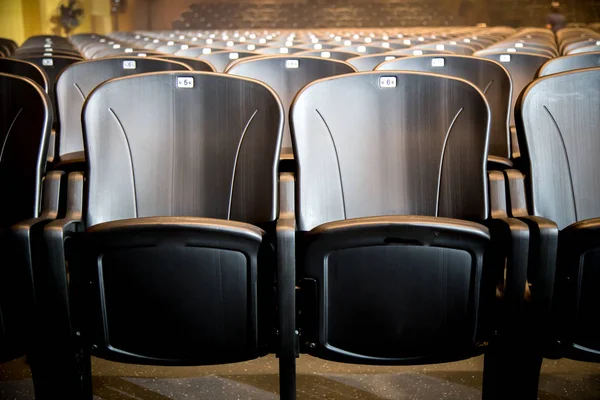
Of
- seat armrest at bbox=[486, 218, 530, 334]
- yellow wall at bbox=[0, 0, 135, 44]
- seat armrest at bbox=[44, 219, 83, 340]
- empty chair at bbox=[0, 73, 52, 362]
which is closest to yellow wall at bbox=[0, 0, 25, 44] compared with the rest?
yellow wall at bbox=[0, 0, 135, 44]

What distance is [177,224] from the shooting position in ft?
3.63

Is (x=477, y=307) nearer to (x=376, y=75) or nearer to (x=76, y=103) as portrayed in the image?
(x=376, y=75)

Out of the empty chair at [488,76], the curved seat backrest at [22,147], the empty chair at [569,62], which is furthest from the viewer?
the empty chair at [569,62]

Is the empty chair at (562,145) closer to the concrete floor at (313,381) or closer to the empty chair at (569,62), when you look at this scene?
the concrete floor at (313,381)

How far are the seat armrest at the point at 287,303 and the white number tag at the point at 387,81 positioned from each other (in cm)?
51

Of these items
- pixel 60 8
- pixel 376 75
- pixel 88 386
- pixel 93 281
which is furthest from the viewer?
pixel 60 8

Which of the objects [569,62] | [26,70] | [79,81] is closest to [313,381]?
[79,81]

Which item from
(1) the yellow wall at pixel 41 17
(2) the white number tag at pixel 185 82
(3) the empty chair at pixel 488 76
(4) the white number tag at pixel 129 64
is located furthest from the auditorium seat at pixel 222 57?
(1) the yellow wall at pixel 41 17

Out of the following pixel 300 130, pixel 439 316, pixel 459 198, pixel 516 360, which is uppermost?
pixel 300 130

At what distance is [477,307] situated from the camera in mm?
1193

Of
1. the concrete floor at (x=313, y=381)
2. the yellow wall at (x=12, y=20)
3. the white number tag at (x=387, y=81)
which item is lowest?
the concrete floor at (x=313, y=381)

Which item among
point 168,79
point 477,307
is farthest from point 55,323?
point 477,307

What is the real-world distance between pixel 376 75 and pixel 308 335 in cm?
69

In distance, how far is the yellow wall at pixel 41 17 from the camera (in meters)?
10.9
